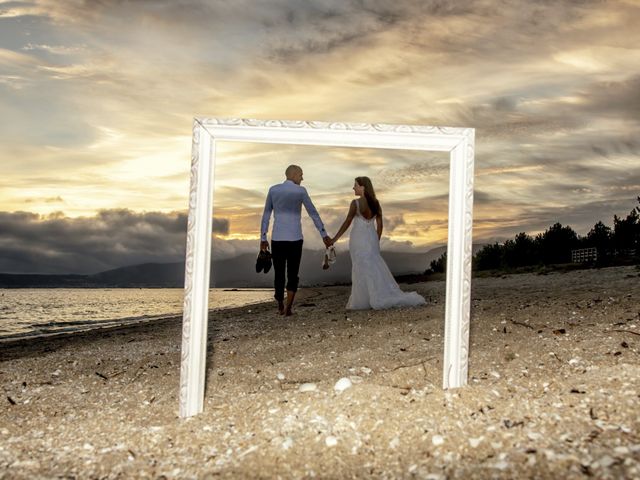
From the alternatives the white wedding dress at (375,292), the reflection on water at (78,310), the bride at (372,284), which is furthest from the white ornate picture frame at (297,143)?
the reflection on water at (78,310)

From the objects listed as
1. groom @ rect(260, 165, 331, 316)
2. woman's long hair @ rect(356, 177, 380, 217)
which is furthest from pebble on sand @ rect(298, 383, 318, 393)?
woman's long hair @ rect(356, 177, 380, 217)

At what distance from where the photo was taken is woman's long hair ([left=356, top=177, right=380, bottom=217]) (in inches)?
200

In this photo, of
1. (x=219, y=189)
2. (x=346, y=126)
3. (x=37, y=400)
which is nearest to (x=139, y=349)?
(x=37, y=400)

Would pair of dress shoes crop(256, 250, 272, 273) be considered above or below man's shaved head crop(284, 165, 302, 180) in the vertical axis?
below

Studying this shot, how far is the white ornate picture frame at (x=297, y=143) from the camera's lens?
4.58m

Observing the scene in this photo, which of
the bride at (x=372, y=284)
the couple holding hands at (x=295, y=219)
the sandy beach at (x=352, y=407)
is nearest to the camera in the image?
the sandy beach at (x=352, y=407)

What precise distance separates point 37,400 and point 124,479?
8.16ft

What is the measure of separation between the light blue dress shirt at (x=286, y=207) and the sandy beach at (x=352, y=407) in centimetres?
149

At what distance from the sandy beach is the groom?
123 centimetres

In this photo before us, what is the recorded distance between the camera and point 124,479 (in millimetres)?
3918

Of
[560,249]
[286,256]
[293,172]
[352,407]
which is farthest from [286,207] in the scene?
[560,249]

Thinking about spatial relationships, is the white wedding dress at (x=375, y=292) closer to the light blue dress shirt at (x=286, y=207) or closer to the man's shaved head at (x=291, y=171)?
the light blue dress shirt at (x=286, y=207)

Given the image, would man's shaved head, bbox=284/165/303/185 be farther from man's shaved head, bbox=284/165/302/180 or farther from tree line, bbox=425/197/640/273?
tree line, bbox=425/197/640/273

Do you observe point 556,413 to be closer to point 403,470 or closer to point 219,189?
point 403,470
